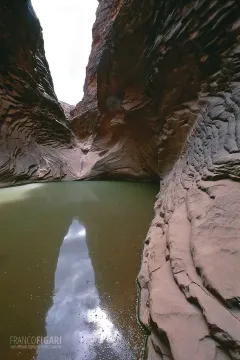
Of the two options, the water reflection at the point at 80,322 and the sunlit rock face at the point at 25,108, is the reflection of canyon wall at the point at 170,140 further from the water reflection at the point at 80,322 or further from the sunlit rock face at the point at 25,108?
the water reflection at the point at 80,322

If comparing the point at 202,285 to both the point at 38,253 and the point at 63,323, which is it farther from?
the point at 38,253

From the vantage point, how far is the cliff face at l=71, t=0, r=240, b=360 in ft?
3.36

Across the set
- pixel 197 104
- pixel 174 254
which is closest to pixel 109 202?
pixel 197 104

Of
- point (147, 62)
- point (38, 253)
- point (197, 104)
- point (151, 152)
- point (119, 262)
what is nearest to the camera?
point (119, 262)

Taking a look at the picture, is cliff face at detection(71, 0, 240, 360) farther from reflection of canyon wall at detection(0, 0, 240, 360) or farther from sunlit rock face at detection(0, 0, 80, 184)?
sunlit rock face at detection(0, 0, 80, 184)

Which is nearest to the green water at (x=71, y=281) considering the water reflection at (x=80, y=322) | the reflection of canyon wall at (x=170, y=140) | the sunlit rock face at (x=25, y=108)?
the water reflection at (x=80, y=322)

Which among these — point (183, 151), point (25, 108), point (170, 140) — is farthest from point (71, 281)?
point (25, 108)

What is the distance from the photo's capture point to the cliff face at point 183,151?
103 cm

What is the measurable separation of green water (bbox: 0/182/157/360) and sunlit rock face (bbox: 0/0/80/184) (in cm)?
363

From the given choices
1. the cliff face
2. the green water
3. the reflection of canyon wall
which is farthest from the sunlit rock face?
the green water

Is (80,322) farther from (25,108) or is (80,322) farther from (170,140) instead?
(25,108)

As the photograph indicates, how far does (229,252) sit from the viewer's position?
1.17 metres

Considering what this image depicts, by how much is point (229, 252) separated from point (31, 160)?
22.6 feet

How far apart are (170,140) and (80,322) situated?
3.71m
